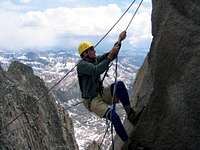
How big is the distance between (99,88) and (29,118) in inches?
1850

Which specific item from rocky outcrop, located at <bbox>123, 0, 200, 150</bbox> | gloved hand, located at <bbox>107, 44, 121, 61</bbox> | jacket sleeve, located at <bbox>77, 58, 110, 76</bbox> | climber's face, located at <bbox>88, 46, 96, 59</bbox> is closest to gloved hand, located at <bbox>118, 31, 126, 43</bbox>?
gloved hand, located at <bbox>107, 44, 121, 61</bbox>

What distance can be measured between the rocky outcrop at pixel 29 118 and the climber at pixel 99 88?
54.2ft

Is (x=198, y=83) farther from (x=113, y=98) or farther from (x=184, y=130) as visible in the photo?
(x=113, y=98)

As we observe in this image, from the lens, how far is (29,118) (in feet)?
205

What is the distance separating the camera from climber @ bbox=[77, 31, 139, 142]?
1572 centimetres

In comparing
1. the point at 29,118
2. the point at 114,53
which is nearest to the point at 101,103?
the point at 114,53

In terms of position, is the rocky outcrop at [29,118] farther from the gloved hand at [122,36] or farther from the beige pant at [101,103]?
the gloved hand at [122,36]

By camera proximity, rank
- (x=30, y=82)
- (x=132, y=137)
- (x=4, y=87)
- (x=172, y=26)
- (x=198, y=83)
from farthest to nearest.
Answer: (x=30, y=82) → (x=4, y=87) → (x=132, y=137) → (x=172, y=26) → (x=198, y=83)

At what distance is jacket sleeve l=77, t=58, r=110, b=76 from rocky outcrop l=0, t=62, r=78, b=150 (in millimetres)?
17175

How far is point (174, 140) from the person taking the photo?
13852 mm

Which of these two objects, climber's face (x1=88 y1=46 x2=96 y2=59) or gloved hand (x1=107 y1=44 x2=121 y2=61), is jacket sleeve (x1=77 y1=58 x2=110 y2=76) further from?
climber's face (x1=88 y1=46 x2=96 y2=59)

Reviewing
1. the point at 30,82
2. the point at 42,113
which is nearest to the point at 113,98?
the point at 42,113

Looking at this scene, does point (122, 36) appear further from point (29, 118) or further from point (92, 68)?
point (29, 118)

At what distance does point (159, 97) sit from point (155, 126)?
0.93 meters
